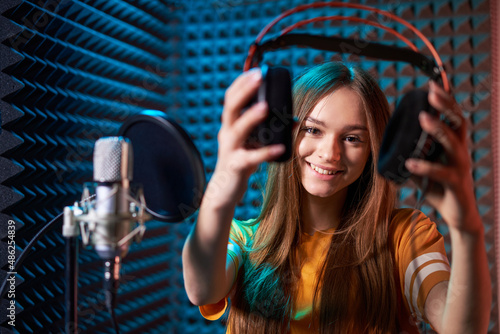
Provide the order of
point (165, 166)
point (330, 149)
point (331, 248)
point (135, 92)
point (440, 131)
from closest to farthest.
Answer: point (440, 131) → point (165, 166) → point (330, 149) → point (331, 248) → point (135, 92)

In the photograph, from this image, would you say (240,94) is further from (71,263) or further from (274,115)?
(71,263)

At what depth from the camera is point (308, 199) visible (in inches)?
37.7

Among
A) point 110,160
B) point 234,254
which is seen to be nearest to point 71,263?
point 110,160

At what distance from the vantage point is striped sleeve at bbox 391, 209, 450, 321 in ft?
2.52

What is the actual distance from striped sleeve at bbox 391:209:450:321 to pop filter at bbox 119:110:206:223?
480 millimetres

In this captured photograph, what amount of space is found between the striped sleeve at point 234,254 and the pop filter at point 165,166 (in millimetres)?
289

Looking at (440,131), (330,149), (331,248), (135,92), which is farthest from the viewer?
(135,92)

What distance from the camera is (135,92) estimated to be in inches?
68.7

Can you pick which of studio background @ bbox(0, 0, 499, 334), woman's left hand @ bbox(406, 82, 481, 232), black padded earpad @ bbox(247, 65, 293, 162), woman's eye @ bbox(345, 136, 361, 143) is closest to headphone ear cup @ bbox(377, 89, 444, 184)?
woman's left hand @ bbox(406, 82, 481, 232)

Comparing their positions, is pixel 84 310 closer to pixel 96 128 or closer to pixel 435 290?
pixel 96 128

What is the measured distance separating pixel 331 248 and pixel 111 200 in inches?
22.2

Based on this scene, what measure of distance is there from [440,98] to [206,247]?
392mm

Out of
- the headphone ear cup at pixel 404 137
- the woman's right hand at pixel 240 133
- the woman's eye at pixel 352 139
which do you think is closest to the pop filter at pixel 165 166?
the woman's right hand at pixel 240 133

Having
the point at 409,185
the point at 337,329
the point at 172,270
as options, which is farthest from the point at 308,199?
the point at 172,270
